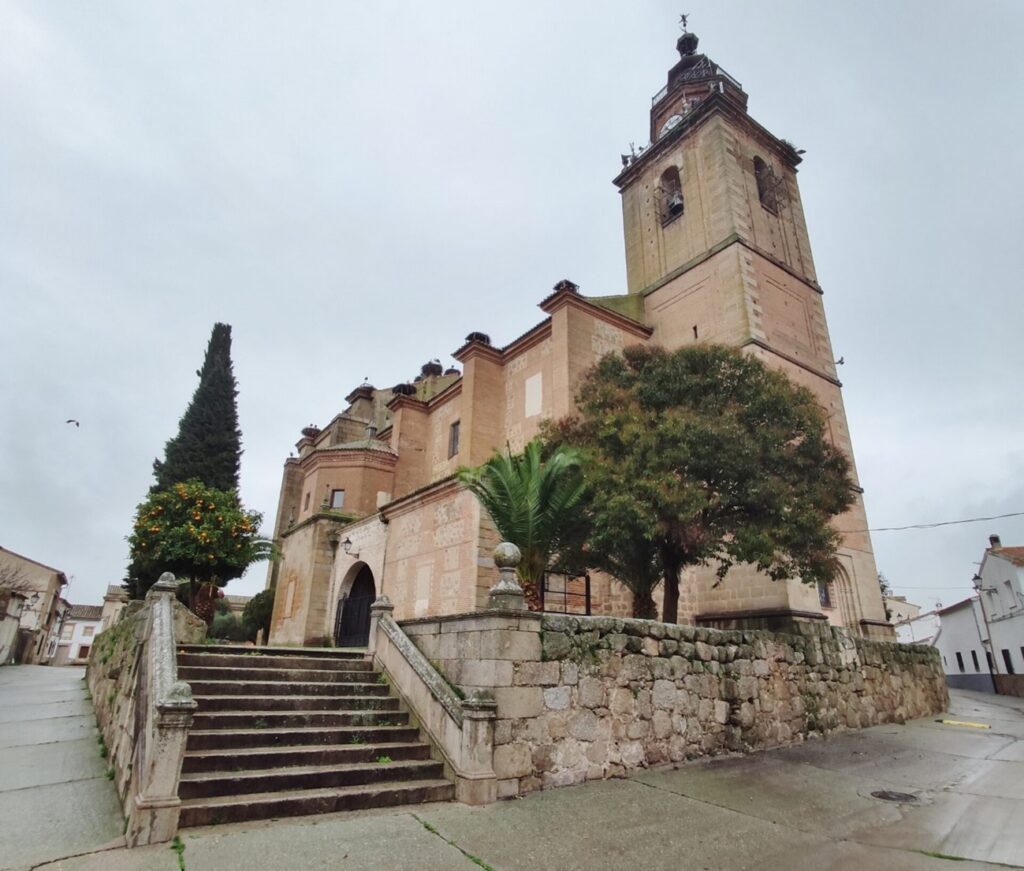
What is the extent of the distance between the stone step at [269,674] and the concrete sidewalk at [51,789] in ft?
3.92

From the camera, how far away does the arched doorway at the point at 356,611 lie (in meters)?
16.8

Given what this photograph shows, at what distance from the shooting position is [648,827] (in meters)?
4.67

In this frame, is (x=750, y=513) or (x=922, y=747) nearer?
(x=922, y=747)

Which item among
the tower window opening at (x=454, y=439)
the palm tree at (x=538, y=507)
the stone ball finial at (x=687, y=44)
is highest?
the stone ball finial at (x=687, y=44)

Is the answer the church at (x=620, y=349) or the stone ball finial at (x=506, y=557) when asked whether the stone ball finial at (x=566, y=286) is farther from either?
the stone ball finial at (x=506, y=557)

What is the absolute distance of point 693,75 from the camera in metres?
25.4

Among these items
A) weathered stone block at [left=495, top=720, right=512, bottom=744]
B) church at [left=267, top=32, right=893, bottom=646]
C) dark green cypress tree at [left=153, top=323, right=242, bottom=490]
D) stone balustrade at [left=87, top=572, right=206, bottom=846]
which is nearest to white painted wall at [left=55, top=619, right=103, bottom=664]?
dark green cypress tree at [left=153, top=323, right=242, bottom=490]

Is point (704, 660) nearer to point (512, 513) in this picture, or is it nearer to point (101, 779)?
point (512, 513)

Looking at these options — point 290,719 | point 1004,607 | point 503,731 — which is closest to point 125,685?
point 290,719

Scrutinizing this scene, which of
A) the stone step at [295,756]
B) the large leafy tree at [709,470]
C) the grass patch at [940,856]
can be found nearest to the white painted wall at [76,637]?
the large leafy tree at [709,470]

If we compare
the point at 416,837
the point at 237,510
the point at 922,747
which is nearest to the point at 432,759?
the point at 416,837

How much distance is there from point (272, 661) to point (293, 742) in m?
1.89

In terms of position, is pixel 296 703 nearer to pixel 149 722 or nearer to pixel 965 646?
pixel 149 722

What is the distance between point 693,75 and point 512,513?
2437 centimetres
